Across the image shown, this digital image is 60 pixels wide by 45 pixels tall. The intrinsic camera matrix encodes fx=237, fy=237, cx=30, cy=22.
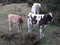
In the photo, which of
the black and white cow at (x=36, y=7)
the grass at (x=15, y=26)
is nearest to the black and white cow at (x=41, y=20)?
the grass at (x=15, y=26)

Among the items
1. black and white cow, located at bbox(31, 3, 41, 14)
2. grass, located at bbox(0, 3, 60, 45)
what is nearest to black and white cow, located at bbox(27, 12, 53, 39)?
grass, located at bbox(0, 3, 60, 45)

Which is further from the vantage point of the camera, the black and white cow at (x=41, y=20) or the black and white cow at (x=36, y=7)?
the black and white cow at (x=36, y=7)

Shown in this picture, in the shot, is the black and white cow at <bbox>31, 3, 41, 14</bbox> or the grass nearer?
the grass

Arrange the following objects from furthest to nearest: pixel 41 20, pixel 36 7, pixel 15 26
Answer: pixel 36 7 → pixel 15 26 → pixel 41 20

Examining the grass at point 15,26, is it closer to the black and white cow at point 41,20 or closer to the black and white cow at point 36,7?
the black and white cow at point 41,20

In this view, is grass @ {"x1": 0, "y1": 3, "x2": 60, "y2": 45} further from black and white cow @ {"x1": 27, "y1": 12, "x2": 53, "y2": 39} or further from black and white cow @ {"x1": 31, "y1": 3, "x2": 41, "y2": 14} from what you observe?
black and white cow @ {"x1": 31, "y1": 3, "x2": 41, "y2": 14}

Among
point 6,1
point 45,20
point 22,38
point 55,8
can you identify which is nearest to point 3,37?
point 22,38

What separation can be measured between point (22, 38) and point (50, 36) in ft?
6.72

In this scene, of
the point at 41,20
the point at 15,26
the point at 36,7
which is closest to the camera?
the point at 41,20

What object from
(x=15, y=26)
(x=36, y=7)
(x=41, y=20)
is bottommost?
(x=15, y=26)

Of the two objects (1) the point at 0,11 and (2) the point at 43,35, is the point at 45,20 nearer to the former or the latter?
(2) the point at 43,35

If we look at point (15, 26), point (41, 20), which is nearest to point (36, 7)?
point (15, 26)

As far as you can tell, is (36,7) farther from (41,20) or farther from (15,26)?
(41,20)

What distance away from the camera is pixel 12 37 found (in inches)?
443
